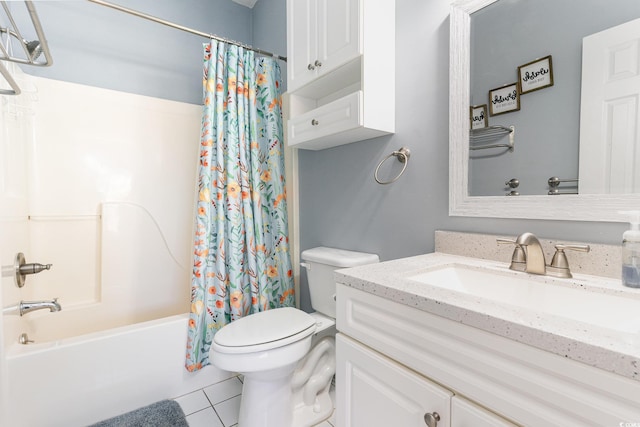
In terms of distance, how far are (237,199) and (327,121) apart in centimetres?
67

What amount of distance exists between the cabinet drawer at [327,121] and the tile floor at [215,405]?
4.46 ft

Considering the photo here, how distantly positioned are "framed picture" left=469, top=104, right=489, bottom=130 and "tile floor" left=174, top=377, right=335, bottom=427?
1426mm

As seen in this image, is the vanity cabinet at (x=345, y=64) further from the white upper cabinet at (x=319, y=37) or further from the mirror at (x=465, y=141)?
the mirror at (x=465, y=141)

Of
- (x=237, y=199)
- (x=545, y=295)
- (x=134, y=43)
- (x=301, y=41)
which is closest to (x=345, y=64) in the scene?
(x=301, y=41)

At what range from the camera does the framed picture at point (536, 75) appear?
892 mm

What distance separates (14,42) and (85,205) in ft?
2.92

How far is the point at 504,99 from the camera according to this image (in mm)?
989

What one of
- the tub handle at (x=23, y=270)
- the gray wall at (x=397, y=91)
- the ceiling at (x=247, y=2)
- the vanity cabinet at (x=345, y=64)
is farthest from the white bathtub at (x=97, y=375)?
the ceiling at (x=247, y=2)

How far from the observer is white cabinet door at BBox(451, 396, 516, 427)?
0.53m

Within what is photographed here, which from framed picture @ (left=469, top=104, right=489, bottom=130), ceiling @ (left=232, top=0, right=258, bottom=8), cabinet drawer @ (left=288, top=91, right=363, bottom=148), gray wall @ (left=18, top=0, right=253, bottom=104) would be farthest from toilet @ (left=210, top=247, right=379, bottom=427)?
ceiling @ (left=232, top=0, right=258, bottom=8)

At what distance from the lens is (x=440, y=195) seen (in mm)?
1139

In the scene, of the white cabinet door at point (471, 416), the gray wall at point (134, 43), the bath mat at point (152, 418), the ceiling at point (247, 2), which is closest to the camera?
the white cabinet door at point (471, 416)

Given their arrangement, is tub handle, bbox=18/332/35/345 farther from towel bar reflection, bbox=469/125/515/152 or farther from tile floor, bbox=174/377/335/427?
towel bar reflection, bbox=469/125/515/152

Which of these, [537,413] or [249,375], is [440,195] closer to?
[537,413]
